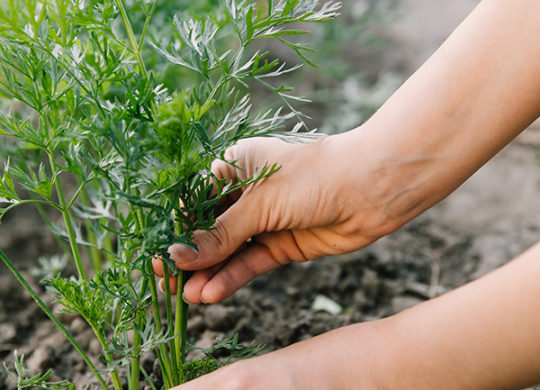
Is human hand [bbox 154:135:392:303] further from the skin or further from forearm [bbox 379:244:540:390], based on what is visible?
forearm [bbox 379:244:540:390]

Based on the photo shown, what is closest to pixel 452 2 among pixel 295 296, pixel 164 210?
pixel 295 296

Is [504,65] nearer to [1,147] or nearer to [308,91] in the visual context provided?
[1,147]

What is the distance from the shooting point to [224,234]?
3.45ft

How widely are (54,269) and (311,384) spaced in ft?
2.77

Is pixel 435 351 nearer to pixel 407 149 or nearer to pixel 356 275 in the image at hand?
pixel 407 149

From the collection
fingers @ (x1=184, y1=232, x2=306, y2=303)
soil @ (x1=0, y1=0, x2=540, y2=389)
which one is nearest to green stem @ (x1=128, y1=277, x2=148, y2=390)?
fingers @ (x1=184, y1=232, x2=306, y2=303)

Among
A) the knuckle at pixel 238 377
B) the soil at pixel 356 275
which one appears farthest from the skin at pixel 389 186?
the soil at pixel 356 275

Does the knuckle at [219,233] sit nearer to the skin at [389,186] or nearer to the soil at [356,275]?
the skin at [389,186]

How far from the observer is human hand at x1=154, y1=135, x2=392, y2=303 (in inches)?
41.6

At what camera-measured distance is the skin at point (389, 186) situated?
91 cm

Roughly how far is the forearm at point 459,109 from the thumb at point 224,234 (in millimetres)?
241

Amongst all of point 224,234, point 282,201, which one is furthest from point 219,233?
point 282,201

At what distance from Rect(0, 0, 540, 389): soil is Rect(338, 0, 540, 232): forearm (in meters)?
0.56

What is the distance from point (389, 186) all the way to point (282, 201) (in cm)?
24
